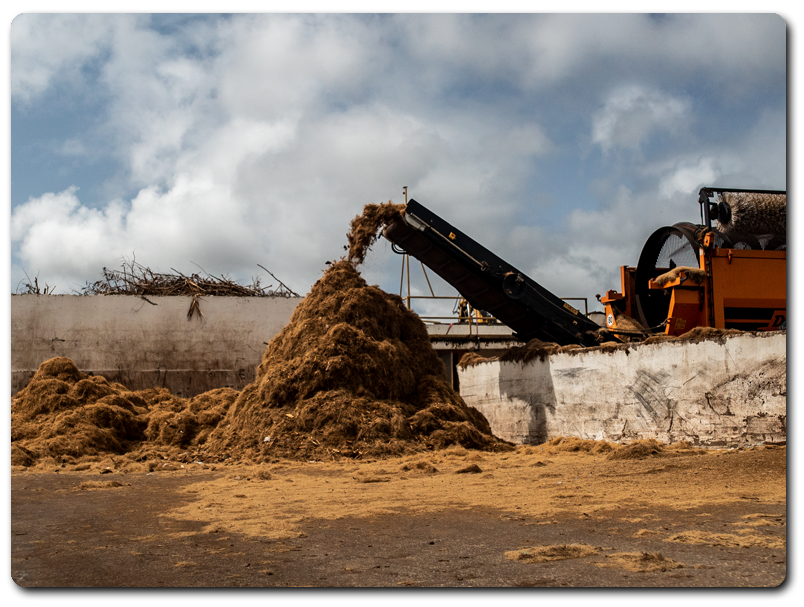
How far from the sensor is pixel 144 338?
1653 centimetres

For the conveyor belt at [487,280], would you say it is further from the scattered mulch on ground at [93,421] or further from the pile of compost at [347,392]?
the scattered mulch on ground at [93,421]

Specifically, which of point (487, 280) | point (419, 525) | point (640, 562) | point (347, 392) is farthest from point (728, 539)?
point (487, 280)

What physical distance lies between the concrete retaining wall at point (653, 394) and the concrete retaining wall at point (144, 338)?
22.7ft

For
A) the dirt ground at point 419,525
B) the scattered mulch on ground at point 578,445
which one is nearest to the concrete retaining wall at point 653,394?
the scattered mulch on ground at point 578,445

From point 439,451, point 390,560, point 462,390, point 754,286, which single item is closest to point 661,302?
point 754,286

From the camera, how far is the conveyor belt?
12.1m

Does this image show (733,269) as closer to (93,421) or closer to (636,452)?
(636,452)

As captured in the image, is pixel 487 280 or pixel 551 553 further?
pixel 487 280

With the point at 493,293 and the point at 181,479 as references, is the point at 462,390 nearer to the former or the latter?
the point at 493,293

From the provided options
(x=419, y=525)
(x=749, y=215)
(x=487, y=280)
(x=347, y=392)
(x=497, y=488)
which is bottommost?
(x=497, y=488)

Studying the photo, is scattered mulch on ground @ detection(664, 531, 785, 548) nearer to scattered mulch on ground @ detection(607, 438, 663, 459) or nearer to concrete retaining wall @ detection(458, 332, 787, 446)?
scattered mulch on ground @ detection(607, 438, 663, 459)

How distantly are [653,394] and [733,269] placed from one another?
280 cm

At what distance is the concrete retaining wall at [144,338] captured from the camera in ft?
53.1

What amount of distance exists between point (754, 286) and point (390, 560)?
9488 millimetres
